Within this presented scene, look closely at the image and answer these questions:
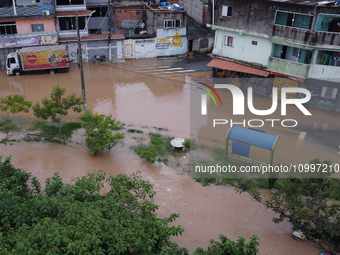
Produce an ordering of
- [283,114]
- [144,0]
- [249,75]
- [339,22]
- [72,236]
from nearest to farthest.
→ [72,236] < [339,22] < [283,114] < [249,75] < [144,0]

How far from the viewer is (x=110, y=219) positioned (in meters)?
8.96

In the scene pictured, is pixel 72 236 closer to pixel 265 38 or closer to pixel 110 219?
pixel 110 219

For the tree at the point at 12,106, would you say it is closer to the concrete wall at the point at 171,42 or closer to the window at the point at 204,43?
the concrete wall at the point at 171,42

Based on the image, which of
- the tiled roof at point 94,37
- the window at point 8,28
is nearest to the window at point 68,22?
the tiled roof at point 94,37

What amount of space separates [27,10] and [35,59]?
13.4 feet

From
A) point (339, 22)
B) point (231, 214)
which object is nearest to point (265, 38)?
point (339, 22)

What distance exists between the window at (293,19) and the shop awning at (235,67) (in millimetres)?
3018

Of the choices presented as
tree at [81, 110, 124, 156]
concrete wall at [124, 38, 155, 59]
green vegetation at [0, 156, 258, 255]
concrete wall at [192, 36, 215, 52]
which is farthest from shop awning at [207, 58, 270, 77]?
green vegetation at [0, 156, 258, 255]

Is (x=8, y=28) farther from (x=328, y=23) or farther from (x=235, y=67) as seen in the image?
(x=328, y=23)

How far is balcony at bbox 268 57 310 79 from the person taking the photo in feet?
66.0

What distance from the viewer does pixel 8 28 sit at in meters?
25.2

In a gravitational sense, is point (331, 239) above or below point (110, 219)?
below

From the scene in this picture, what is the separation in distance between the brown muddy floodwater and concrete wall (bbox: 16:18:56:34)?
3.47 metres

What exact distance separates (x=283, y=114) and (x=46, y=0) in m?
19.2
